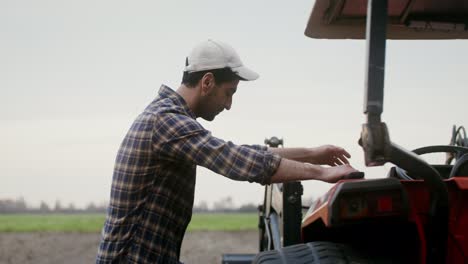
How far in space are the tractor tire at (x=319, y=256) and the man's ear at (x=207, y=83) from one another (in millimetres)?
867

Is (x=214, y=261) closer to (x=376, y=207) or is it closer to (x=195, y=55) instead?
(x=195, y=55)

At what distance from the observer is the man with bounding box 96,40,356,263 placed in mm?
2715

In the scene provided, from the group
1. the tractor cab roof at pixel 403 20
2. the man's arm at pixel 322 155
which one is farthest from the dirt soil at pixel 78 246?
the tractor cab roof at pixel 403 20

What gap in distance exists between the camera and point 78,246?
14.6 m

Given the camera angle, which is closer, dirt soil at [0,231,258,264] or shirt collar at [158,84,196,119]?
shirt collar at [158,84,196,119]

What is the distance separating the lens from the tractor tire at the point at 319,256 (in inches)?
96.7

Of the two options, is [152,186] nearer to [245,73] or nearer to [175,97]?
[175,97]

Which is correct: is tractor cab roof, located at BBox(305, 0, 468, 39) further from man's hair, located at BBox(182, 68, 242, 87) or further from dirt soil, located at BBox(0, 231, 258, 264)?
dirt soil, located at BBox(0, 231, 258, 264)

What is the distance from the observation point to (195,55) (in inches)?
126

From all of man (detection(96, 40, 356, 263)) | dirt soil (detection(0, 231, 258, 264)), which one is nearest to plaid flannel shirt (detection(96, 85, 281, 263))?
man (detection(96, 40, 356, 263))

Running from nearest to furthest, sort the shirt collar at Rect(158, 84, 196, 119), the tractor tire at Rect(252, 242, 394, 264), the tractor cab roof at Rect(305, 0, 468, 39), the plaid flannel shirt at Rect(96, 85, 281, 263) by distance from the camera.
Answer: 1. the tractor tire at Rect(252, 242, 394, 264)
2. the plaid flannel shirt at Rect(96, 85, 281, 263)
3. the shirt collar at Rect(158, 84, 196, 119)
4. the tractor cab roof at Rect(305, 0, 468, 39)

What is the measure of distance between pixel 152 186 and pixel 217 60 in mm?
658

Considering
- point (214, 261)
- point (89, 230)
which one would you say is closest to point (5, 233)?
point (89, 230)

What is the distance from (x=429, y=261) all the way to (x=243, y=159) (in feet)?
2.63
